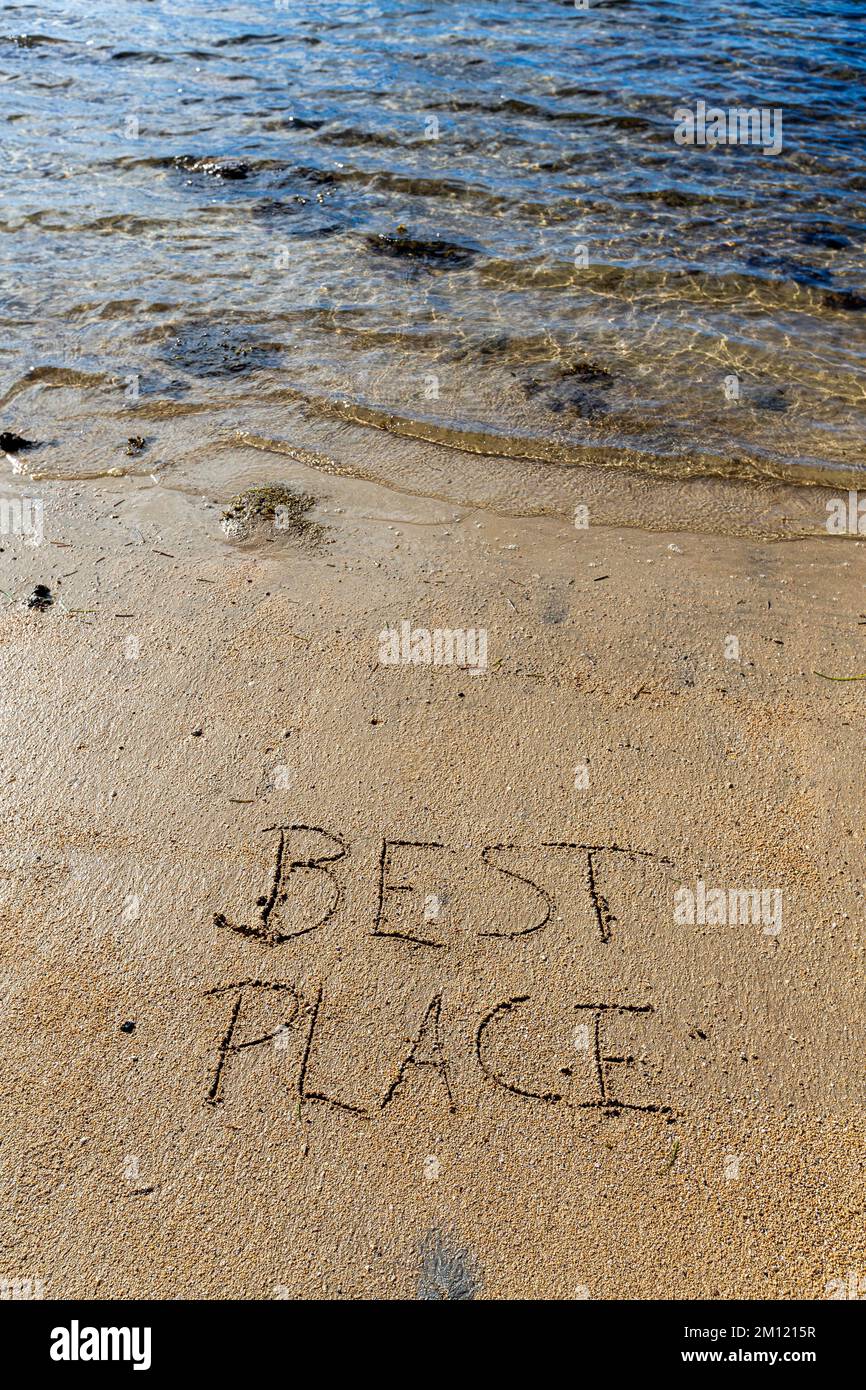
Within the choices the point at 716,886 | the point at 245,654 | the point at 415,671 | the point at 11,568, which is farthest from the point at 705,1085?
the point at 11,568

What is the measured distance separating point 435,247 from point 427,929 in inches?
257

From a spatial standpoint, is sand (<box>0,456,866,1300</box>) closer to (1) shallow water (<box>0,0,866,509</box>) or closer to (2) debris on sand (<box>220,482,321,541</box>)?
(2) debris on sand (<box>220,482,321,541</box>)

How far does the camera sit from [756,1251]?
2381 millimetres

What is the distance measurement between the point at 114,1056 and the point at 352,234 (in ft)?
23.8

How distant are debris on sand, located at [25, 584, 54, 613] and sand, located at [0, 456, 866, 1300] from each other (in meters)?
0.04

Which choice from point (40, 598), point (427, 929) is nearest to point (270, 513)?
point (40, 598)

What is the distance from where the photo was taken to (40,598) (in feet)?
13.8

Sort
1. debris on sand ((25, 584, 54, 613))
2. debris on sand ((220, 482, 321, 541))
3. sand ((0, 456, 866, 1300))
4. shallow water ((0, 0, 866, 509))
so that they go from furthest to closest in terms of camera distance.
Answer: shallow water ((0, 0, 866, 509))
debris on sand ((220, 482, 321, 541))
debris on sand ((25, 584, 54, 613))
sand ((0, 456, 866, 1300))

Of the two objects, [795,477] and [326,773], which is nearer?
[326,773]

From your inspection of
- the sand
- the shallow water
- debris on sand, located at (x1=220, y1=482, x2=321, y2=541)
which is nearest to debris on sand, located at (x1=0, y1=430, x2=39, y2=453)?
the shallow water

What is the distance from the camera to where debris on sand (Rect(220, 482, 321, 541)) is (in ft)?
15.4

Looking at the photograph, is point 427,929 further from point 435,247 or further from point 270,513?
point 435,247

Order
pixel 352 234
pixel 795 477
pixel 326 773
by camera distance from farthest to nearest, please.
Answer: pixel 352 234
pixel 795 477
pixel 326 773

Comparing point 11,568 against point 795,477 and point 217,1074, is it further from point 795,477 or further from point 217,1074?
point 795,477
